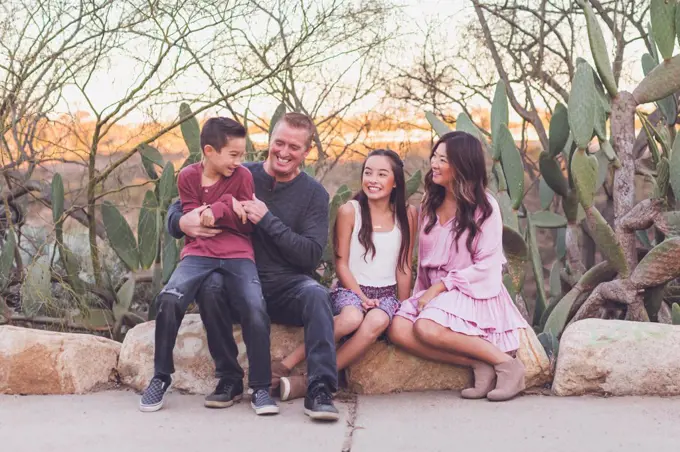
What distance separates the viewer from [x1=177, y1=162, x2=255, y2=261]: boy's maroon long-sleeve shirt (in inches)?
159

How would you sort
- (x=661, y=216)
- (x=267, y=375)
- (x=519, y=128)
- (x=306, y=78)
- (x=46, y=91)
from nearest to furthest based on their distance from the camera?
(x=267, y=375), (x=661, y=216), (x=46, y=91), (x=306, y=78), (x=519, y=128)

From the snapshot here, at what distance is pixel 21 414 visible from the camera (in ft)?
12.7

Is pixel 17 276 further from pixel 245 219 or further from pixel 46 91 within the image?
pixel 245 219

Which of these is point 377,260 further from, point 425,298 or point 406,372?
point 406,372

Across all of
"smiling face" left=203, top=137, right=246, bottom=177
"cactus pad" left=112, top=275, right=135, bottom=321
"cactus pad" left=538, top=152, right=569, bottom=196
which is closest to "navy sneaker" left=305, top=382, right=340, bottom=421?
"smiling face" left=203, top=137, right=246, bottom=177

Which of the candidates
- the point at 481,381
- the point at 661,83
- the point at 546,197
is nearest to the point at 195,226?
the point at 481,381

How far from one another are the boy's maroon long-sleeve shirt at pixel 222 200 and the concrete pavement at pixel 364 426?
69 cm

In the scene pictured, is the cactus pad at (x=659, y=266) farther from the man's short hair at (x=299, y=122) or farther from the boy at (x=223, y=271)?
the boy at (x=223, y=271)

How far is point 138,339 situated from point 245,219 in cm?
95

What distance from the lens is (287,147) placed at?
13.6 feet

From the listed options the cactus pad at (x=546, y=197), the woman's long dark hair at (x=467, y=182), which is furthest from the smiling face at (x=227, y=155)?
the cactus pad at (x=546, y=197)

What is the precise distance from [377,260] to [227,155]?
3.00 feet

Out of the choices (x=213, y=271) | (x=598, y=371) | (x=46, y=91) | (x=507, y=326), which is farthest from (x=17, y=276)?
(x=598, y=371)

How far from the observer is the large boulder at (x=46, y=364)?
14.0 feet
